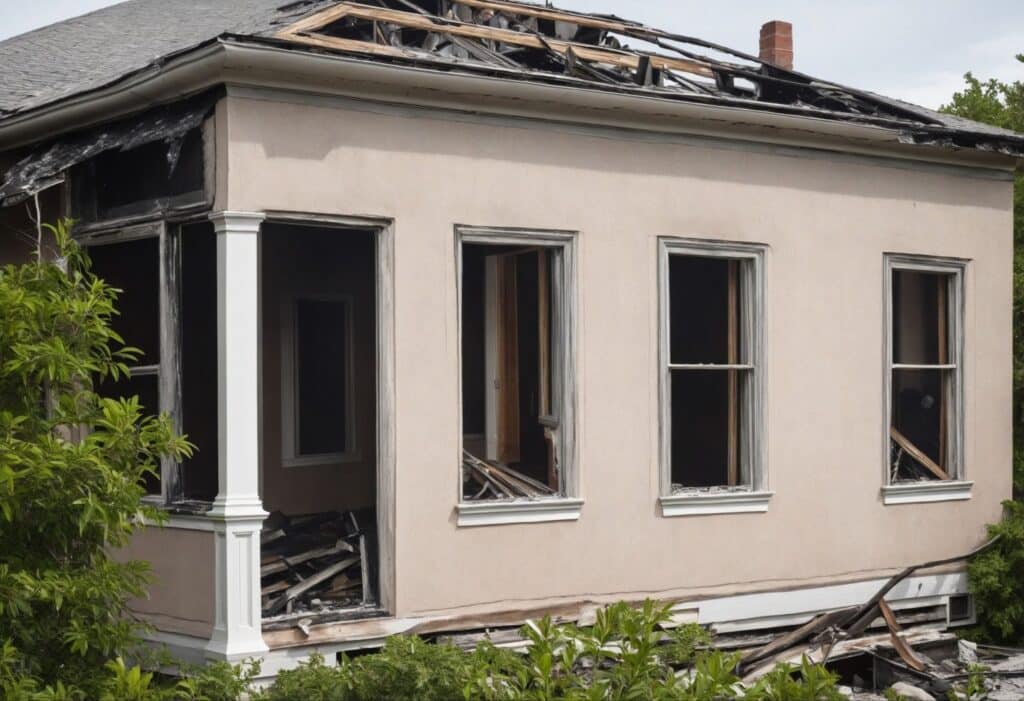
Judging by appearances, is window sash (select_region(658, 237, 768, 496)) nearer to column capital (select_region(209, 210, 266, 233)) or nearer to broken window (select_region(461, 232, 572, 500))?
broken window (select_region(461, 232, 572, 500))

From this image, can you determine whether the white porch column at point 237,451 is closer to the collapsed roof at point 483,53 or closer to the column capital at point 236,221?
the column capital at point 236,221

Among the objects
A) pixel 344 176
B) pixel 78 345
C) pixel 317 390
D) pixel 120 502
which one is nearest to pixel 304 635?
pixel 120 502

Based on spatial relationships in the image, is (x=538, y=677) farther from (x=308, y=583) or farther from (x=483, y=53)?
(x=483, y=53)

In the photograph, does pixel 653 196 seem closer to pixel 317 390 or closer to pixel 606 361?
pixel 606 361

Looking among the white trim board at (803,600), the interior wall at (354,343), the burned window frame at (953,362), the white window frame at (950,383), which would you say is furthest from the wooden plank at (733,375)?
the interior wall at (354,343)

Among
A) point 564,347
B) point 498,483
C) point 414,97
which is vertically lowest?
point 498,483

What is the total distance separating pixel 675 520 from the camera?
1137 centimetres

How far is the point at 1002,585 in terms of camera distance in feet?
42.2

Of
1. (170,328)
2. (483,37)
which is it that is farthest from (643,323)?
(170,328)

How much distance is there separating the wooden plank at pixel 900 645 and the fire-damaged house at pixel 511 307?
1.65 ft

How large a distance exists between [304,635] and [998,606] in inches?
259

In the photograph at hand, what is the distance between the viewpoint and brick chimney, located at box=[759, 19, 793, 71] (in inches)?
599

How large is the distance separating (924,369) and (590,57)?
4134 mm

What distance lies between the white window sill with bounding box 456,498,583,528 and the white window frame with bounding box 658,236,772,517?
3.00 ft
